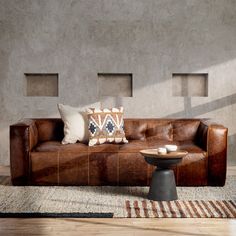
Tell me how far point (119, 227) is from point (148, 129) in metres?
2.31

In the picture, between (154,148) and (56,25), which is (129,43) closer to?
(56,25)

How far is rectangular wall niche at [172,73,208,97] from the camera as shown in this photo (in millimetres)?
7230

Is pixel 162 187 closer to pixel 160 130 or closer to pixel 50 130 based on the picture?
pixel 160 130

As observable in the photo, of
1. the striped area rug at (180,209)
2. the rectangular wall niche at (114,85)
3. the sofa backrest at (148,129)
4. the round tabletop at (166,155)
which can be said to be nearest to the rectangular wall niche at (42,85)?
the rectangular wall niche at (114,85)

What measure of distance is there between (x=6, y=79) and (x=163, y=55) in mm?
2182

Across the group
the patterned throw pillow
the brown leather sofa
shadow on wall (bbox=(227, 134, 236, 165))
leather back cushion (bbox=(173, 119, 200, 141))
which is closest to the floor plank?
the brown leather sofa

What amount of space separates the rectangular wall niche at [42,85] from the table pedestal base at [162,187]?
9.13 feet

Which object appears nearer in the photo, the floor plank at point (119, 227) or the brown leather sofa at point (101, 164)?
the floor plank at point (119, 227)

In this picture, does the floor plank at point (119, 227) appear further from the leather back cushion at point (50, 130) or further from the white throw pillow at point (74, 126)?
the leather back cushion at point (50, 130)

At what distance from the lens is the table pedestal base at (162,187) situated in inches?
190

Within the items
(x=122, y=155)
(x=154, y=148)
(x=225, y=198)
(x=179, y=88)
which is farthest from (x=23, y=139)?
(x=179, y=88)

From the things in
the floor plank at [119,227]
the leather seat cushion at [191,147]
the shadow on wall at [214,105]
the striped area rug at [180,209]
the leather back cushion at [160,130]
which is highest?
the shadow on wall at [214,105]

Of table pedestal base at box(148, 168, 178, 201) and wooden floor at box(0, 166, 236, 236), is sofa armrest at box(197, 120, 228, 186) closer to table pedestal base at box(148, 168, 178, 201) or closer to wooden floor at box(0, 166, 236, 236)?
table pedestal base at box(148, 168, 178, 201)

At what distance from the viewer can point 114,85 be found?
7.26 meters
